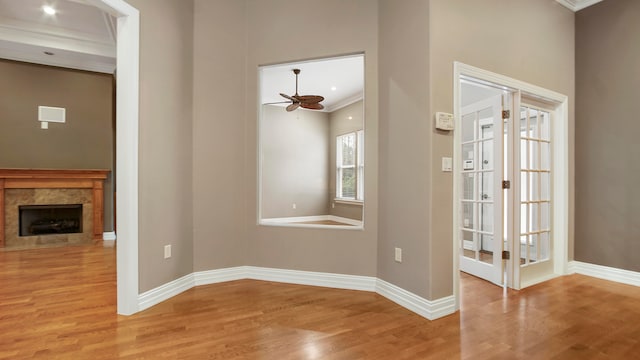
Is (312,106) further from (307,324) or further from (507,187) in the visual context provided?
(307,324)

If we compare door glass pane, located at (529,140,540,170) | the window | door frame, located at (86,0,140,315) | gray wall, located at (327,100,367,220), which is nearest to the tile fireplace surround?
door frame, located at (86,0,140,315)

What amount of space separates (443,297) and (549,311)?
0.94 meters

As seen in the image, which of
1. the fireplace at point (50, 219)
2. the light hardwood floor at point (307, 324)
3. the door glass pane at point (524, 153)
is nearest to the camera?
the light hardwood floor at point (307, 324)

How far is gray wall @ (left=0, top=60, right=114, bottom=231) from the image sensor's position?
17.0ft

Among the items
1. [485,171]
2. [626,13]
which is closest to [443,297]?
[485,171]

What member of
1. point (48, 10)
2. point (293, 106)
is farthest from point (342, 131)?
point (48, 10)

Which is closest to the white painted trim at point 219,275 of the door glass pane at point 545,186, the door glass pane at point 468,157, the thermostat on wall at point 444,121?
the thermostat on wall at point 444,121

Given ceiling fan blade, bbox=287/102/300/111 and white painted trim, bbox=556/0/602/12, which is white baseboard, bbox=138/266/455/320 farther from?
white painted trim, bbox=556/0/602/12

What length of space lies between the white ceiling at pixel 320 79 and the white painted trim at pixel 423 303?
1.99m

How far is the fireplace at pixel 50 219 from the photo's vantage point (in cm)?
531

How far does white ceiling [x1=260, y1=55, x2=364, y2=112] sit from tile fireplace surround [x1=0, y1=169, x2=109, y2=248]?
4.03m

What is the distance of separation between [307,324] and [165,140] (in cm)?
203

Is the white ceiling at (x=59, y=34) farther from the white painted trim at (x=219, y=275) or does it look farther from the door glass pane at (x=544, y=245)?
the door glass pane at (x=544, y=245)

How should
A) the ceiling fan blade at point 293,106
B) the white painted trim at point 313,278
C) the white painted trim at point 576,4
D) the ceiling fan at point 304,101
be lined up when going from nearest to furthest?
the white painted trim at point 313,278
the white painted trim at point 576,4
the ceiling fan at point 304,101
the ceiling fan blade at point 293,106
